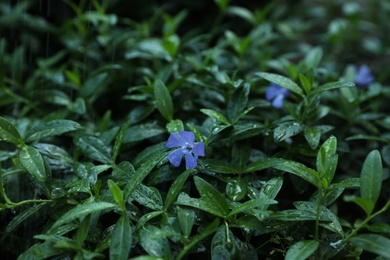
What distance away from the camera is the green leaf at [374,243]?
3.63 feet

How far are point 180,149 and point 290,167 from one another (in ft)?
0.90

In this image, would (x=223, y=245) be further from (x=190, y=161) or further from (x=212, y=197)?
(x=190, y=161)

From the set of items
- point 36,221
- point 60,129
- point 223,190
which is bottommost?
point 36,221

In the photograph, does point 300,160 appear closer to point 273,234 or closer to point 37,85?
point 273,234

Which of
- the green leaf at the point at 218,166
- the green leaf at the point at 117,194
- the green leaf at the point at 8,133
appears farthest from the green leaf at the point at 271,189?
the green leaf at the point at 8,133

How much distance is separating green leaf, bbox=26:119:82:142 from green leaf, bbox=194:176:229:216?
383mm

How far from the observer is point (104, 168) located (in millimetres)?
1363

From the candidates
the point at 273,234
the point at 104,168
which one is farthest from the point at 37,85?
the point at 273,234

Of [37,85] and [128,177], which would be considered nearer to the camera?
→ [128,177]

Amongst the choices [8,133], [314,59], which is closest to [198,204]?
[8,133]

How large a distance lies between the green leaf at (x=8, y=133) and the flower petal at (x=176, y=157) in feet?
1.24

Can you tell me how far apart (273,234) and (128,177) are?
0.38 metres

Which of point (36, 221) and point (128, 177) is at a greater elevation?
point (128, 177)

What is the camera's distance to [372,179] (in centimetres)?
117
